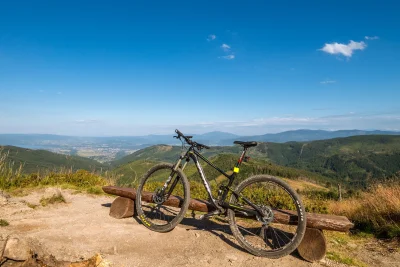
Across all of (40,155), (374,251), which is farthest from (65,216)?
(40,155)

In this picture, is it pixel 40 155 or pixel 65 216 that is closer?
pixel 65 216

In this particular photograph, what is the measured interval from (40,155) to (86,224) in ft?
656

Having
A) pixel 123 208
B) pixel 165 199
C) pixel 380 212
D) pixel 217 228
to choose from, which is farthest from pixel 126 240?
pixel 380 212

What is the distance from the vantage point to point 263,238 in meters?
5.27

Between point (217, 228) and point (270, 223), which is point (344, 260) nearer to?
point (270, 223)

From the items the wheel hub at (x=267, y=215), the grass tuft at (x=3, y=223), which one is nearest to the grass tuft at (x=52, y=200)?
the grass tuft at (x=3, y=223)

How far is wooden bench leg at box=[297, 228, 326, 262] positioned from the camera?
15.2ft

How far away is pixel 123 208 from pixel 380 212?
7.03 metres

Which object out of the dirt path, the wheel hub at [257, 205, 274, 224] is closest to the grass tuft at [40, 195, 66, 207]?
the dirt path

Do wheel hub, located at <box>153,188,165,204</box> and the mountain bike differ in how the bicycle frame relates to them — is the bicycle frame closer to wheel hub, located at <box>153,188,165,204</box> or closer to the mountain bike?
the mountain bike

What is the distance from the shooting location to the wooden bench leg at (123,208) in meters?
6.71

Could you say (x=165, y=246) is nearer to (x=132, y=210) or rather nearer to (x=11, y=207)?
(x=132, y=210)

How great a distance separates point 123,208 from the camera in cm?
674

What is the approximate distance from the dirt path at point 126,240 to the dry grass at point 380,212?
3226 millimetres
